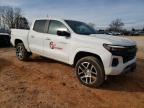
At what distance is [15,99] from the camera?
4902mm

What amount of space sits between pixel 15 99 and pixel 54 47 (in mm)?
2511

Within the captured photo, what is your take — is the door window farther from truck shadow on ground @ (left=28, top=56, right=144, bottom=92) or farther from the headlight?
truck shadow on ground @ (left=28, top=56, right=144, bottom=92)

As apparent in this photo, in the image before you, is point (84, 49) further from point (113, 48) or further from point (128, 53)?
point (128, 53)

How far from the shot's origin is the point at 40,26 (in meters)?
7.87

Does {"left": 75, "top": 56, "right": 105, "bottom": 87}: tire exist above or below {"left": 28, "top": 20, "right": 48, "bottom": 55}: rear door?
below

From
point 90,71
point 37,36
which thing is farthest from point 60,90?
point 37,36

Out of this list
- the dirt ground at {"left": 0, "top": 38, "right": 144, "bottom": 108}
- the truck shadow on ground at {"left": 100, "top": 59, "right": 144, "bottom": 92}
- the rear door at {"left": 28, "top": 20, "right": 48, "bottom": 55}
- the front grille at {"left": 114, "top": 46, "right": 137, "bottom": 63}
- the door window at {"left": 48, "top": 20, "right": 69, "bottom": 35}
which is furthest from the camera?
the rear door at {"left": 28, "top": 20, "right": 48, "bottom": 55}

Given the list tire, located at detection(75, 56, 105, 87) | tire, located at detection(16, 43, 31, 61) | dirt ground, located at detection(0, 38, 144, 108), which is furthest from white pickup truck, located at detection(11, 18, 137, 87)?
tire, located at detection(16, 43, 31, 61)

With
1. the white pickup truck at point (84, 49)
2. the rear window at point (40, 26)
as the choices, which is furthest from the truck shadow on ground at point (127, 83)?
the rear window at point (40, 26)

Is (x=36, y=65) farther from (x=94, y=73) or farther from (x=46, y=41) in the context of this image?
(x=94, y=73)

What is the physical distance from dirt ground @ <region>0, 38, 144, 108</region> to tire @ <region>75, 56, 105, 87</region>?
0.62ft

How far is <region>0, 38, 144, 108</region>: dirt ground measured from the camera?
15.7 ft

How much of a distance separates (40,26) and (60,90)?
10.3 feet

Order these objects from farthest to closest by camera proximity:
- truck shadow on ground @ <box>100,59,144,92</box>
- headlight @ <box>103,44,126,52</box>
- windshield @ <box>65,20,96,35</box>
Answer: windshield @ <box>65,20,96,35</box> → truck shadow on ground @ <box>100,59,144,92</box> → headlight @ <box>103,44,126,52</box>
